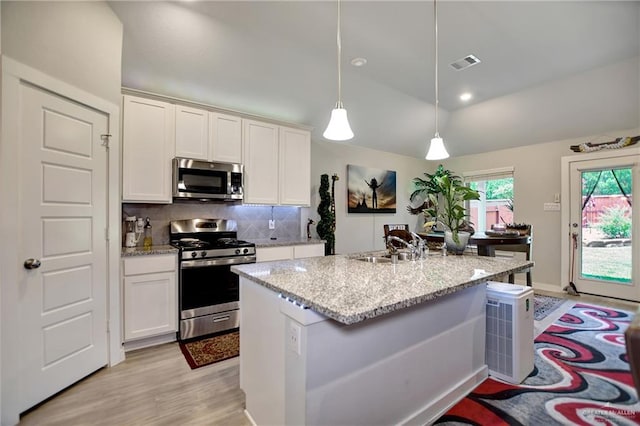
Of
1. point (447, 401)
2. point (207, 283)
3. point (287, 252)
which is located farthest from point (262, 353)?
point (287, 252)

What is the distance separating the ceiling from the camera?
2.59 metres

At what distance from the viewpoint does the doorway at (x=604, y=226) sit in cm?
401

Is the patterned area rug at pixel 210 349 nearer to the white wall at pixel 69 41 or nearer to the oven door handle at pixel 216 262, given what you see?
the oven door handle at pixel 216 262

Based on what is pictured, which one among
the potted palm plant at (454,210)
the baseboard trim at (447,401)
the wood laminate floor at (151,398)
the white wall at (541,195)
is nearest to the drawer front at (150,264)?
the wood laminate floor at (151,398)

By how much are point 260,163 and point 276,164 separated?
22cm

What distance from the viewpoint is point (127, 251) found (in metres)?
2.69

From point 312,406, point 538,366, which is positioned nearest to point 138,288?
point 312,406

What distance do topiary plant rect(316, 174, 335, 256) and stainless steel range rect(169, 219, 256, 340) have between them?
1.29 metres

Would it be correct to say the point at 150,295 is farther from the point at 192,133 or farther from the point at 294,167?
the point at 294,167

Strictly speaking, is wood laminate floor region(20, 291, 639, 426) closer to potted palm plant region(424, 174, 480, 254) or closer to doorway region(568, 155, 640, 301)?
potted palm plant region(424, 174, 480, 254)

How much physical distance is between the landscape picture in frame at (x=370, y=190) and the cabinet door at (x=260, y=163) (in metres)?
1.71

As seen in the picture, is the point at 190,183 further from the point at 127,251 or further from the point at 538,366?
the point at 538,366

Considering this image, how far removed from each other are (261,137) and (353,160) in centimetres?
203

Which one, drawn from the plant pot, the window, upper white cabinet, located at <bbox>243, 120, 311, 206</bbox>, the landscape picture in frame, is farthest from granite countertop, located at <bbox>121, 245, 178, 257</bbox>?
the window
